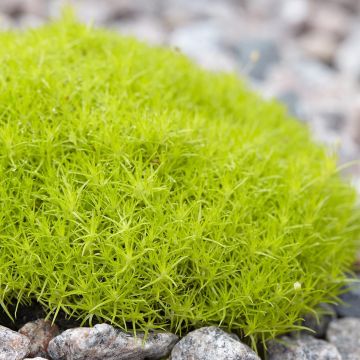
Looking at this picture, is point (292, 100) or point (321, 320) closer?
point (321, 320)

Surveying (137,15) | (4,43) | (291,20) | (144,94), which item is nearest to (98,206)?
(144,94)

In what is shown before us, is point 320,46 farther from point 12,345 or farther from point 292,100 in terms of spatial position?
point 12,345

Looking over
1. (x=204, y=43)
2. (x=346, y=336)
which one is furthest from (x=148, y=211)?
(x=204, y=43)

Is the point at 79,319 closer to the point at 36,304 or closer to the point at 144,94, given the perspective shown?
the point at 36,304

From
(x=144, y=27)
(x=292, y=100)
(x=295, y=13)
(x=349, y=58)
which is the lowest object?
(x=292, y=100)

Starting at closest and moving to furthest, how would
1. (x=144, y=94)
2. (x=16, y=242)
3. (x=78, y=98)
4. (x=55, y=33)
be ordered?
(x=16, y=242) < (x=78, y=98) < (x=144, y=94) < (x=55, y=33)

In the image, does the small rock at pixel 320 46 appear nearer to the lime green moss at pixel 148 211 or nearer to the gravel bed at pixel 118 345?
the lime green moss at pixel 148 211
